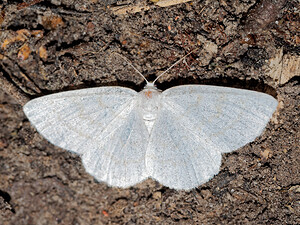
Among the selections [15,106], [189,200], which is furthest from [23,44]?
[189,200]

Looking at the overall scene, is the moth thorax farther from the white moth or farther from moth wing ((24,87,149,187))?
moth wing ((24,87,149,187))

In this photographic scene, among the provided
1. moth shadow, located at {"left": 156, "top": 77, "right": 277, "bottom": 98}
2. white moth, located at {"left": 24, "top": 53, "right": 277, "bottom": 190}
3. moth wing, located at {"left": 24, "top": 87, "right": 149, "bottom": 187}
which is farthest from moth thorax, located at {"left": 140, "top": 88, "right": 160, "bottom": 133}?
moth shadow, located at {"left": 156, "top": 77, "right": 277, "bottom": 98}

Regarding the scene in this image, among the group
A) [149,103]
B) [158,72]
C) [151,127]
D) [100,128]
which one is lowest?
[151,127]

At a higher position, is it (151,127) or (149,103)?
(149,103)

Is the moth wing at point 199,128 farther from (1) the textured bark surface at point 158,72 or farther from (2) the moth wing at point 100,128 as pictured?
(1) the textured bark surface at point 158,72

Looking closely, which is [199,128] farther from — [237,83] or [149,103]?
[237,83]

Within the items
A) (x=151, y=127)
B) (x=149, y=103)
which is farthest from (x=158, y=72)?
(x=151, y=127)

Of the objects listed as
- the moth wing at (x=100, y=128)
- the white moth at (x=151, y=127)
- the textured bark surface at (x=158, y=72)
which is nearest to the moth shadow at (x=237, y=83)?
the textured bark surface at (x=158, y=72)

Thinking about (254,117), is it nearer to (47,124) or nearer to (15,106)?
(47,124)
